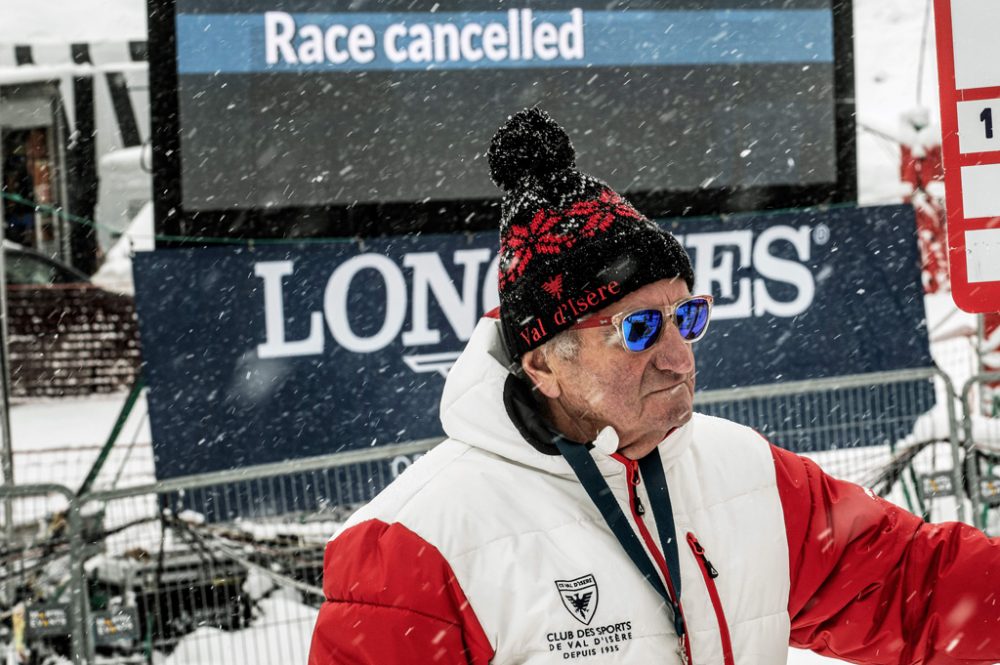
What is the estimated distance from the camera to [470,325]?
582 centimetres

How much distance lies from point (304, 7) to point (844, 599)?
4.63m

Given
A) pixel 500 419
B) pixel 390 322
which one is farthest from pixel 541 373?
pixel 390 322

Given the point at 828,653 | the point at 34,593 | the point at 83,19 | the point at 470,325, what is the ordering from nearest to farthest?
the point at 828,653, the point at 34,593, the point at 470,325, the point at 83,19

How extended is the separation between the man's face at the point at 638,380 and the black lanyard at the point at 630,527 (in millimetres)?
83

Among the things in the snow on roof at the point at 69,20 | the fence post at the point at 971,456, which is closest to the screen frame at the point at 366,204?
the fence post at the point at 971,456

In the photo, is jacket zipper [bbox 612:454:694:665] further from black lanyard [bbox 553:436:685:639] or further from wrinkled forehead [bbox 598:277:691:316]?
wrinkled forehead [bbox 598:277:691:316]

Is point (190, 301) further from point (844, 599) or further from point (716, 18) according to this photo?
point (844, 599)

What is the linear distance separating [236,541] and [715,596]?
12.6 ft

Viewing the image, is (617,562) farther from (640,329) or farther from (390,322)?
(390,322)

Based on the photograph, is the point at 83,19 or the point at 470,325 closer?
the point at 470,325

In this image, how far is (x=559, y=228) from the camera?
174 cm

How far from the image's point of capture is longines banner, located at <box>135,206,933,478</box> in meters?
5.39

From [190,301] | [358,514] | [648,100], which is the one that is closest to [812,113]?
[648,100]

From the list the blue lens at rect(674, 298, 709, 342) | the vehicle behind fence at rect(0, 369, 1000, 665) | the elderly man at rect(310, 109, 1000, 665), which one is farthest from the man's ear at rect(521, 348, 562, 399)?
the vehicle behind fence at rect(0, 369, 1000, 665)
